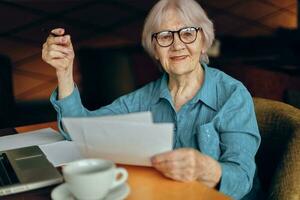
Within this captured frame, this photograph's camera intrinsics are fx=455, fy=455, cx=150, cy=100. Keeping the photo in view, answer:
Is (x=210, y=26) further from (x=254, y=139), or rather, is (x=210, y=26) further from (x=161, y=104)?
(x=254, y=139)

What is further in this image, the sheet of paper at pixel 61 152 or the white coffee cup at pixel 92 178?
the sheet of paper at pixel 61 152

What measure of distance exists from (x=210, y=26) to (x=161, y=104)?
303 mm

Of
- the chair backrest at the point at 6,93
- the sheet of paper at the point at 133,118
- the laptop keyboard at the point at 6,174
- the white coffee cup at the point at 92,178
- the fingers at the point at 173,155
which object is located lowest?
the chair backrest at the point at 6,93

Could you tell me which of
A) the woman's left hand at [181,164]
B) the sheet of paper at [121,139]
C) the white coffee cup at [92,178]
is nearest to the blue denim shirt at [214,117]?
the woman's left hand at [181,164]

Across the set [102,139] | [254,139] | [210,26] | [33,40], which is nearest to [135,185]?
[102,139]

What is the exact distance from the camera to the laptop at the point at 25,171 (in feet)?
3.28

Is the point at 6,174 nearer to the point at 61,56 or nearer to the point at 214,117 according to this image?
the point at 61,56

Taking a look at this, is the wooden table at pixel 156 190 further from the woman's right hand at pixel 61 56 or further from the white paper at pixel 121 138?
the woman's right hand at pixel 61 56

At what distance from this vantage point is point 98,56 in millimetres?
3656

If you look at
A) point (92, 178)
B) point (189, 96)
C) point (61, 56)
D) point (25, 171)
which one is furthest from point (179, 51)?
point (92, 178)

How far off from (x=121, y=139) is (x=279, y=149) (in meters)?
0.61

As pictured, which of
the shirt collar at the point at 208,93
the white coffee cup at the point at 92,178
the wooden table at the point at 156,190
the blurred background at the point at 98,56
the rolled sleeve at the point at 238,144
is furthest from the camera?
the blurred background at the point at 98,56

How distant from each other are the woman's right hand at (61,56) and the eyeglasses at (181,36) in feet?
0.95

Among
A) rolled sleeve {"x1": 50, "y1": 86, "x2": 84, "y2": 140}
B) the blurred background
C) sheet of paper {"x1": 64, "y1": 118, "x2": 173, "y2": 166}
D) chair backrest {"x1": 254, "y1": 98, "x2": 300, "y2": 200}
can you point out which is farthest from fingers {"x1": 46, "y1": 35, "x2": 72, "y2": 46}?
the blurred background
